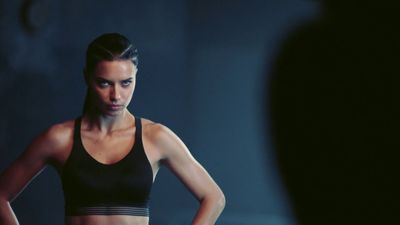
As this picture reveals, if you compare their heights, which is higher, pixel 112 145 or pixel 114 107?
pixel 114 107

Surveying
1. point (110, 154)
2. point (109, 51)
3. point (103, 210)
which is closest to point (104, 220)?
point (103, 210)

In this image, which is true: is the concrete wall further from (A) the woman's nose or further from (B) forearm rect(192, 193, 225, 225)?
(A) the woman's nose

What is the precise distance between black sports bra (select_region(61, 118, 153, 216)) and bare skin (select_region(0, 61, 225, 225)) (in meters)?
0.02

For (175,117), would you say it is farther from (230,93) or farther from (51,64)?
(51,64)

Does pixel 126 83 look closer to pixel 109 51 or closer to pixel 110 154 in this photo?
pixel 109 51

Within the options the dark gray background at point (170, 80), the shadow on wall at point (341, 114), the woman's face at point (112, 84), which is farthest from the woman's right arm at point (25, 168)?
the shadow on wall at point (341, 114)

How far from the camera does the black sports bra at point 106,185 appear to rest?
2488 millimetres

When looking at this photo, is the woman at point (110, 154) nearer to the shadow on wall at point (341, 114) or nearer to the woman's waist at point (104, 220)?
the woman's waist at point (104, 220)

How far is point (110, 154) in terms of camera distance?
2.56 meters

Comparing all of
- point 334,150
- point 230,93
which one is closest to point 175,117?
point 230,93

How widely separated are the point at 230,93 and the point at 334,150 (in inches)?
167

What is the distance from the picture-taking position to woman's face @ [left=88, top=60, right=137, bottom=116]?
250 cm

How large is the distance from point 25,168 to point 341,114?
93.3 inches

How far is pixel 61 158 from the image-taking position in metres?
2.59
